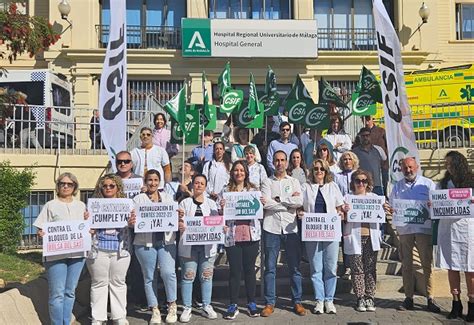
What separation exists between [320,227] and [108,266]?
9.02 ft

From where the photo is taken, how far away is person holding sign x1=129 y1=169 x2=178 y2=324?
6.89m

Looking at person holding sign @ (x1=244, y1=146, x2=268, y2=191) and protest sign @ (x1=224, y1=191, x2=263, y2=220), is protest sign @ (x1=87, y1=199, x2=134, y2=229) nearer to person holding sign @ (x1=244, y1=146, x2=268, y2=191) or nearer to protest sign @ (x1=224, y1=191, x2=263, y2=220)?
protest sign @ (x1=224, y1=191, x2=263, y2=220)

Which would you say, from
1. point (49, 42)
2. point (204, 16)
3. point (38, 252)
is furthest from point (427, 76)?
point (49, 42)

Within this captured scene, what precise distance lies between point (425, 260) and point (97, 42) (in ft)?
58.9

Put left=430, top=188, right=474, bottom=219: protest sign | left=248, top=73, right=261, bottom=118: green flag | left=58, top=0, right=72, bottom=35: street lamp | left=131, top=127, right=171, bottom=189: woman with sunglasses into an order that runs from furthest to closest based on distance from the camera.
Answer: left=58, top=0, right=72, bottom=35: street lamp, left=248, top=73, right=261, bottom=118: green flag, left=131, top=127, right=171, bottom=189: woman with sunglasses, left=430, top=188, right=474, bottom=219: protest sign

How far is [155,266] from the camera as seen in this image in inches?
275

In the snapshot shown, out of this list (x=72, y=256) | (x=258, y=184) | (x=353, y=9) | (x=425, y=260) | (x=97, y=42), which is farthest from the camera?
(x=353, y=9)

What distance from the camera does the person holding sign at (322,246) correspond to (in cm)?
723

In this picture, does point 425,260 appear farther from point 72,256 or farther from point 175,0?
point 175,0

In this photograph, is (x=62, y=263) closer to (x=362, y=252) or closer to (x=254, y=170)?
(x=254, y=170)

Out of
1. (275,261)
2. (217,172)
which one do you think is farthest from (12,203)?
(275,261)

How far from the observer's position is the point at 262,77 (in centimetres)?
2216

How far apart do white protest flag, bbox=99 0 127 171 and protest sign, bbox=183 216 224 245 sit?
1.40 metres

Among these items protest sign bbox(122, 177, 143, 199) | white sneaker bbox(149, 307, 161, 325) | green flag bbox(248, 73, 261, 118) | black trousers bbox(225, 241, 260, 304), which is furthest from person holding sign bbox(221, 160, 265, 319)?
green flag bbox(248, 73, 261, 118)
